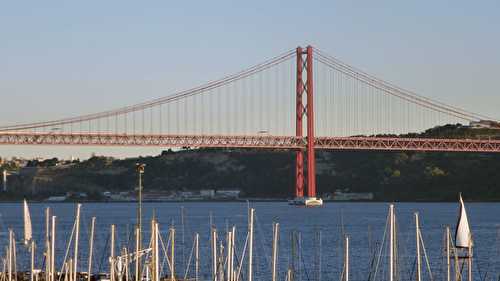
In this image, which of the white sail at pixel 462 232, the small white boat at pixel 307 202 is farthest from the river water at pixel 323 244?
the white sail at pixel 462 232

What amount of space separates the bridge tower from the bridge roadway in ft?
3.32

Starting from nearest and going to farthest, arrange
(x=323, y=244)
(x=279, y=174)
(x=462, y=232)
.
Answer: (x=462, y=232)
(x=323, y=244)
(x=279, y=174)

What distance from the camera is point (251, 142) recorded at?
323ft

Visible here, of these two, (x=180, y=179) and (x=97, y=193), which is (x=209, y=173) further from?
(x=97, y=193)

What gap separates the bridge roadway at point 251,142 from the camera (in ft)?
305

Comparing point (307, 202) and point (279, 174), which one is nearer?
point (307, 202)

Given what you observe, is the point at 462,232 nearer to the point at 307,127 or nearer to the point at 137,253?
the point at 137,253

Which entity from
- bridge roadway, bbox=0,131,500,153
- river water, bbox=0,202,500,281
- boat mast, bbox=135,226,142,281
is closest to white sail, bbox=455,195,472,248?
boat mast, bbox=135,226,142,281

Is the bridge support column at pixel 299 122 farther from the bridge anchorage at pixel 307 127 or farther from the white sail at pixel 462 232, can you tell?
the white sail at pixel 462 232

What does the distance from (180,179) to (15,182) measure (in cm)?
2327

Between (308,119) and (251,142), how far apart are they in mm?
5876

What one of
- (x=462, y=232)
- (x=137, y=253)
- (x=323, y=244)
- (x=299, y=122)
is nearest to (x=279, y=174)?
(x=299, y=122)

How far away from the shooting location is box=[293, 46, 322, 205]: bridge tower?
99.4 m

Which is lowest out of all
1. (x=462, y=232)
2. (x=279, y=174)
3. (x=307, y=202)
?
(x=462, y=232)
